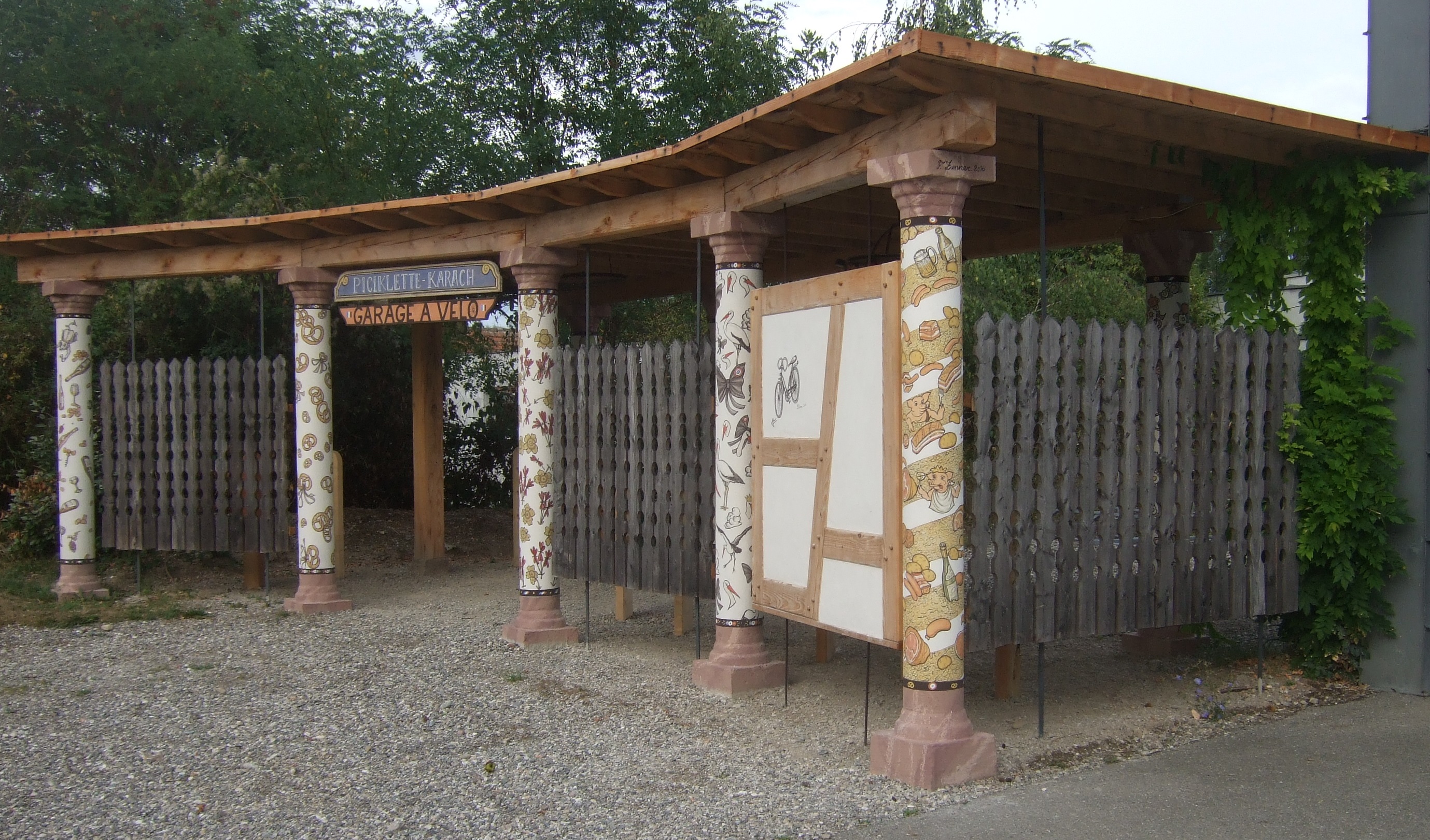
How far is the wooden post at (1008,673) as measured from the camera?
6934mm

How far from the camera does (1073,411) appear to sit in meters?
6.09

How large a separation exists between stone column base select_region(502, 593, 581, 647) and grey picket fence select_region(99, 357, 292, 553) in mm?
2948

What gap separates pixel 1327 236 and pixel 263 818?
6364mm

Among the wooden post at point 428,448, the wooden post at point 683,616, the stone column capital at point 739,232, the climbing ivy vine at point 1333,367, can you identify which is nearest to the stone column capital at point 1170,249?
the climbing ivy vine at point 1333,367

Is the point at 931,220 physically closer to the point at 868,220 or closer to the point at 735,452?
the point at 868,220

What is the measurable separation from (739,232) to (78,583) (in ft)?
25.3

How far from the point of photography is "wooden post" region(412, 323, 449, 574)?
12859 mm

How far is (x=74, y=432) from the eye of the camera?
36.3ft

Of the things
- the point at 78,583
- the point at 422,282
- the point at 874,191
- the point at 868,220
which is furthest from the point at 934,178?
the point at 78,583

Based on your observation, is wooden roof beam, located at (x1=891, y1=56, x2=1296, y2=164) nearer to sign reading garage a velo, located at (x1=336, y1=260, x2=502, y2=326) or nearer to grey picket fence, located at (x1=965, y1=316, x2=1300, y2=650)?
grey picket fence, located at (x1=965, y1=316, x2=1300, y2=650)

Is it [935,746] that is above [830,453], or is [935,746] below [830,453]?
below

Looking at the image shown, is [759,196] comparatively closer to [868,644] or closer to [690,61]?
[868,644]

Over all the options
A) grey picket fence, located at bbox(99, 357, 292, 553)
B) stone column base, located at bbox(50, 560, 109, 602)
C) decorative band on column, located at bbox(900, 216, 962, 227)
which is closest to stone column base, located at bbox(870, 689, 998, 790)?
decorative band on column, located at bbox(900, 216, 962, 227)

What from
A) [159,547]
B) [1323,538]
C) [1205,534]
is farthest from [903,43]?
[159,547]
